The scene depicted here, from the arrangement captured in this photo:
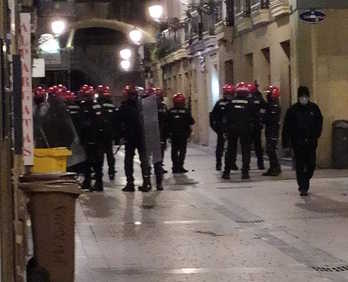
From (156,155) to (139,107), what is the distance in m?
0.94

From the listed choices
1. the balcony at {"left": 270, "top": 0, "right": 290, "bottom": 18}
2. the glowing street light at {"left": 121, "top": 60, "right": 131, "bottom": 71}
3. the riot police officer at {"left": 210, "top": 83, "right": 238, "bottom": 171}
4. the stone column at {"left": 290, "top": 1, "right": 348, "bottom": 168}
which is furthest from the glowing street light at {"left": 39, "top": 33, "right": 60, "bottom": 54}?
the stone column at {"left": 290, "top": 1, "right": 348, "bottom": 168}


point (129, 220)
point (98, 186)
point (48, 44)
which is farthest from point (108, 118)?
point (48, 44)

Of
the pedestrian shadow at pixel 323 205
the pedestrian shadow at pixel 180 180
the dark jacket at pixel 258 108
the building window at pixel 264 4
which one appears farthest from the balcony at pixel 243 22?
the pedestrian shadow at pixel 323 205

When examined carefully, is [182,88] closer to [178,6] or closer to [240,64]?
[178,6]

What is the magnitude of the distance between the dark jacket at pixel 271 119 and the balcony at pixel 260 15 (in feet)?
16.5

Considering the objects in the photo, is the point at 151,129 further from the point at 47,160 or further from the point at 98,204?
the point at 47,160

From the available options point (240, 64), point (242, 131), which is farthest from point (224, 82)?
point (242, 131)

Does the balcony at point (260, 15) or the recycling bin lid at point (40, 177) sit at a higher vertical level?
the balcony at point (260, 15)

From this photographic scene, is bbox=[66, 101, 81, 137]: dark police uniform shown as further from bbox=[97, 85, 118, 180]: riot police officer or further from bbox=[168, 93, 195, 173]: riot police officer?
bbox=[168, 93, 195, 173]: riot police officer

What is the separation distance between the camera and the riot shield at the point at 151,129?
50.1ft

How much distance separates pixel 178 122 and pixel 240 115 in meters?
2.35

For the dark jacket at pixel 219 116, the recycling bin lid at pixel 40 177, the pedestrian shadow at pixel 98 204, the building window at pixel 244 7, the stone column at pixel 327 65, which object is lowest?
the pedestrian shadow at pixel 98 204

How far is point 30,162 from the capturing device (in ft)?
23.0

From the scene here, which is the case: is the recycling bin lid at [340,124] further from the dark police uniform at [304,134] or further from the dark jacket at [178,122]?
the dark police uniform at [304,134]
